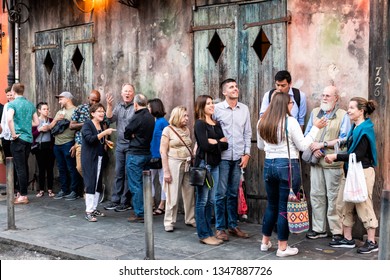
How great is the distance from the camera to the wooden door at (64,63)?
36.5 feet

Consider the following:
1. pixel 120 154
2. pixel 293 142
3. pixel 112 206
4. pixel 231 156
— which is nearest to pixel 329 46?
pixel 293 142

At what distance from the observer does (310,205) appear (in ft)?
26.3

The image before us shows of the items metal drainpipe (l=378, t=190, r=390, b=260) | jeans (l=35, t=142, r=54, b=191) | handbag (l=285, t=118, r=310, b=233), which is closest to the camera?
metal drainpipe (l=378, t=190, r=390, b=260)

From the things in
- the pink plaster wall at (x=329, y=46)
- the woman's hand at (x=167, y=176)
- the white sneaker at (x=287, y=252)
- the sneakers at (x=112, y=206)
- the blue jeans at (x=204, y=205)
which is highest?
the pink plaster wall at (x=329, y=46)

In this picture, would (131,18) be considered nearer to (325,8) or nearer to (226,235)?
(325,8)

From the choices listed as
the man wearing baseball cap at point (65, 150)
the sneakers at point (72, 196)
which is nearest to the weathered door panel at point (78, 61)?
the man wearing baseball cap at point (65, 150)

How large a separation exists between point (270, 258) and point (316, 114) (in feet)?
6.51

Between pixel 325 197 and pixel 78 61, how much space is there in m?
5.80

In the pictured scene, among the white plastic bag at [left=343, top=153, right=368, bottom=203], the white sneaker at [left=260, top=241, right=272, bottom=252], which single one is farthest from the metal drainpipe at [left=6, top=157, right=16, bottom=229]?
the white plastic bag at [left=343, top=153, right=368, bottom=203]

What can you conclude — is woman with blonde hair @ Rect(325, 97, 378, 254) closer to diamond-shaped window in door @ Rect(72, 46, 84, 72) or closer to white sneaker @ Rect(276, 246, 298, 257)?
white sneaker @ Rect(276, 246, 298, 257)

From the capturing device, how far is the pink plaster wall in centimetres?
748

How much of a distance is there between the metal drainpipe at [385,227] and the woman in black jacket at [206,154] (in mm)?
2611

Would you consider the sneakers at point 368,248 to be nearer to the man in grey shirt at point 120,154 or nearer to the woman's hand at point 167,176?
the woman's hand at point 167,176

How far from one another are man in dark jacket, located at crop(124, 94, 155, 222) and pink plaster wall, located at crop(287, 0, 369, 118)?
2.15m
